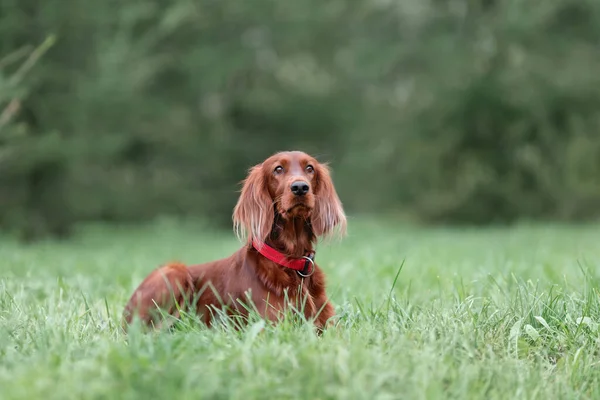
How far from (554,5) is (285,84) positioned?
21.3ft

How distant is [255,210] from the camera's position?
12.3 feet

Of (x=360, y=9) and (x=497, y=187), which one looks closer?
(x=497, y=187)

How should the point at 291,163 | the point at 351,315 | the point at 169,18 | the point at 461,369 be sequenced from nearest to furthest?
the point at 461,369
the point at 351,315
the point at 291,163
the point at 169,18

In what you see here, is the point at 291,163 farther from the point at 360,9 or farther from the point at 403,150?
the point at 360,9

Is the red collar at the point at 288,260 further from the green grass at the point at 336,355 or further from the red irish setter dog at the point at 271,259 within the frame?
the green grass at the point at 336,355

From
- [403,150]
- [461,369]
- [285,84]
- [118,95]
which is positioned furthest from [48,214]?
[461,369]

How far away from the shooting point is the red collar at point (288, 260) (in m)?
3.61

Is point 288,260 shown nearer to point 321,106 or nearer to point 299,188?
point 299,188

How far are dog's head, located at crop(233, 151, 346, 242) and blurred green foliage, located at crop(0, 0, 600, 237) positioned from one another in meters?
7.12

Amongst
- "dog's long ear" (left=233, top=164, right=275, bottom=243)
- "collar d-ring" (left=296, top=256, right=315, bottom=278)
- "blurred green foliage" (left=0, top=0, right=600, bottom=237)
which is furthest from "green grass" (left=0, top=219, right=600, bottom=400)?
"blurred green foliage" (left=0, top=0, right=600, bottom=237)

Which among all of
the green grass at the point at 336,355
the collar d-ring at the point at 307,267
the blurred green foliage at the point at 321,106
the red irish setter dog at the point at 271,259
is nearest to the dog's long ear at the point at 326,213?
the red irish setter dog at the point at 271,259

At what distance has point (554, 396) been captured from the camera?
8.62ft

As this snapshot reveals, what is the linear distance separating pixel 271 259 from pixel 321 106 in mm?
15222

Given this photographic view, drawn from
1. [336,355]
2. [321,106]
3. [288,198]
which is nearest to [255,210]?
[288,198]
